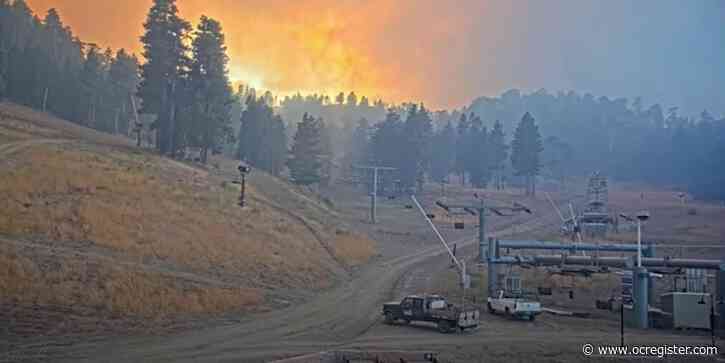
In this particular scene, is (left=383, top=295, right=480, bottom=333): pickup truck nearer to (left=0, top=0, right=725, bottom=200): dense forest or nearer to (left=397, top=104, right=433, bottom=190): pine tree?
(left=0, top=0, right=725, bottom=200): dense forest

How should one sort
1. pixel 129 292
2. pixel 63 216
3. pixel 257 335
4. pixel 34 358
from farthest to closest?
pixel 63 216 → pixel 129 292 → pixel 257 335 → pixel 34 358

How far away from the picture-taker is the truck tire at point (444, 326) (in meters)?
34.5

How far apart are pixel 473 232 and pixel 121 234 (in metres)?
57.5

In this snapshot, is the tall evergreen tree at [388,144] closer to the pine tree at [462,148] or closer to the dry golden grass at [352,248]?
the pine tree at [462,148]

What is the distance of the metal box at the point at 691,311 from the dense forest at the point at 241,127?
58734mm

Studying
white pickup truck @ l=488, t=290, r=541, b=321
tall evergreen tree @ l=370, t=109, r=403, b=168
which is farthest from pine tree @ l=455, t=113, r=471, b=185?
white pickup truck @ l=488, t=290, r=541, b=321

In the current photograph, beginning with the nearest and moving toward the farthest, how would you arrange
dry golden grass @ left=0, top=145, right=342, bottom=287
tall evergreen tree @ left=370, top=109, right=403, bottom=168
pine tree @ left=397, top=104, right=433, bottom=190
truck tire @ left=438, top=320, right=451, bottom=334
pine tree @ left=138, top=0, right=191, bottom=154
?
truck tire @ left=438, top=320, right=451, bottom=334
dry golden grass @ left=0, top=145, right=342, bottom=287
pine tree @ left=138, top=0, right=191, bottom=154
pine tree @ left=397, top=104, right=433, bottom=190
tall evergreen tree @ left=370, top=109, right=403, bottom=168

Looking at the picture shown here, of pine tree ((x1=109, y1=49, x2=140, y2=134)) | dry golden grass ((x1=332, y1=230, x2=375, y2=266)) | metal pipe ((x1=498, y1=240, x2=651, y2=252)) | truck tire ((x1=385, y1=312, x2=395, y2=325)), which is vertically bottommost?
truck tire ((x1=385, y1=312, x2=395, y2=325))

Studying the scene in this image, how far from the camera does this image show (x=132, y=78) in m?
142

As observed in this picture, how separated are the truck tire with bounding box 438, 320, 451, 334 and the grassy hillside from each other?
1237cm

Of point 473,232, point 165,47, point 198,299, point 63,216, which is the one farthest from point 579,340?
point 165,47

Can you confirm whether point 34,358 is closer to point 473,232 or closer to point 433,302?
point 433,302

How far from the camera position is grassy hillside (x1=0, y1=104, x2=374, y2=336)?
35750 mm

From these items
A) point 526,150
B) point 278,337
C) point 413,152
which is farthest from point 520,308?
point 526,150
